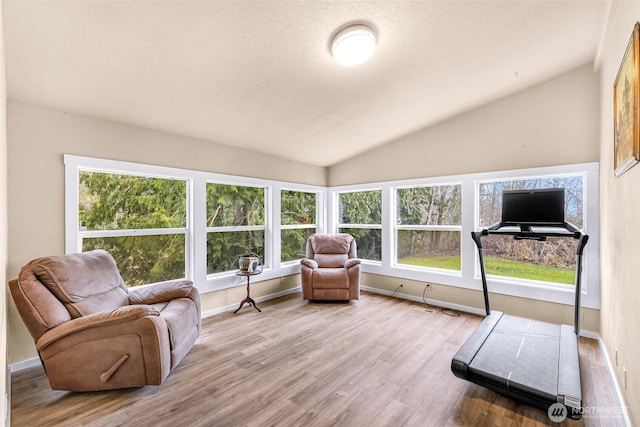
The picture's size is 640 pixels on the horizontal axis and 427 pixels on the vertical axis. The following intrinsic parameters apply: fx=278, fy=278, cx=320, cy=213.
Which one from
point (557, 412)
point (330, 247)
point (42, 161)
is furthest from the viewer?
point (330, 247)

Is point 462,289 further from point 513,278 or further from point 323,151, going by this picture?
point 323,151

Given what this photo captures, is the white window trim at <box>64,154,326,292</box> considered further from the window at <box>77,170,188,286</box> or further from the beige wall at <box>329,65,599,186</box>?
the beige wall at <box>329,65,599,186</box>

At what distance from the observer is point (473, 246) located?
3.94 metres

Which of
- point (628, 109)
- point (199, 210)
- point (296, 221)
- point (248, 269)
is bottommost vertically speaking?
point (248, 269)

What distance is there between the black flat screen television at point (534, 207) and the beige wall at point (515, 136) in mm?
733

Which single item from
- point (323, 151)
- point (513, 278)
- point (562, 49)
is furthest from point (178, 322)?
point (562, 49)

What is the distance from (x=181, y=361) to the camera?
8.55 feet

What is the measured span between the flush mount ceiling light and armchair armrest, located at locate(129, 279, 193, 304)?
2684mm

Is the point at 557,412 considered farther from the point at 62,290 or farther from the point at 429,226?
the point at 62,290

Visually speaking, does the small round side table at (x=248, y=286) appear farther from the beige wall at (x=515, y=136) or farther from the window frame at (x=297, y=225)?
the beige wall at (x=515, y=136)

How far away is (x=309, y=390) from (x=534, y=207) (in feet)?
9.51

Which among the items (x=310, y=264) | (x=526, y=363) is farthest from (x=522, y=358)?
(x=310, y=264)

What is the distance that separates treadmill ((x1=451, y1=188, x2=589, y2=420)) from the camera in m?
1.95

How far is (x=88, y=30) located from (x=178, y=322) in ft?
7.56
